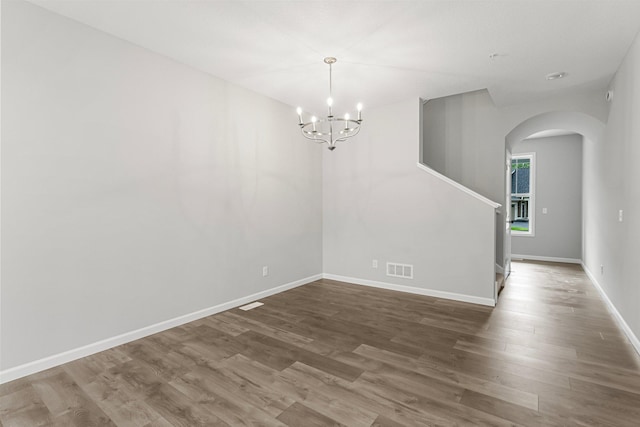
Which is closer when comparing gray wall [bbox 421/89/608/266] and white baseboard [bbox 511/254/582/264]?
gray wall [bbox 421/89/608/266]

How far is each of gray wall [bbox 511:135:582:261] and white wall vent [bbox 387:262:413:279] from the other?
460cm

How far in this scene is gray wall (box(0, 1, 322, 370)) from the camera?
2381 mm

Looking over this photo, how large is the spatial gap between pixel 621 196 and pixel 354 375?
11.1 ft

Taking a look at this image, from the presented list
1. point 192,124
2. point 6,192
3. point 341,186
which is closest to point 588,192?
point 341,186

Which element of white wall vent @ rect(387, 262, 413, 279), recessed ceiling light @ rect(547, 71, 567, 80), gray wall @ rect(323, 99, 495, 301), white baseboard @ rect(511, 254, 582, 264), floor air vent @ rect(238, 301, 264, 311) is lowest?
white baseboard @ rect(511, 254, 582, 264)

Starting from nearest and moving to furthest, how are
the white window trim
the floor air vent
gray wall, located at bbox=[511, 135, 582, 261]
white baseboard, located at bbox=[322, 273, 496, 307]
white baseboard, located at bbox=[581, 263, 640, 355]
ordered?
1. white baseboard, located at bbox=[581, 263, 640, 355]
2. the floor air vent
3. white baseboard, located at bbox=[322, 273, 496, 307]
4. gray wall, located at bbox=[511, 135, 582, 261]
5. the white window trim

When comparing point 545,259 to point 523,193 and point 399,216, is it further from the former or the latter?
point 399,216

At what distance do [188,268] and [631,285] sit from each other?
4.40 metres

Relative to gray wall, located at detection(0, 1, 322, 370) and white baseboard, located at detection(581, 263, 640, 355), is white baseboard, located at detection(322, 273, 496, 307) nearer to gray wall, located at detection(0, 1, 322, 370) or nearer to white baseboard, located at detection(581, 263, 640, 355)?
white baseboard, located at detection(581, 263, 640, 355)

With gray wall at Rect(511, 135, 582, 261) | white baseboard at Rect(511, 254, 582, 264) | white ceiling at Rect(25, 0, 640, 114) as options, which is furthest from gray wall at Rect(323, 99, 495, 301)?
gray wall at Rect(511, 135, 582, 261)

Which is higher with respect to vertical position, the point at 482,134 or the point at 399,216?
the point at 482,134

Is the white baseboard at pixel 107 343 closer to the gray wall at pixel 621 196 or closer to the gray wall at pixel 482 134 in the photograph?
the gray wall at pixel 482 134

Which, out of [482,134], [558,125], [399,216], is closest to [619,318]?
[399,216]

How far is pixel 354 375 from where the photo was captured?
7.85ft
